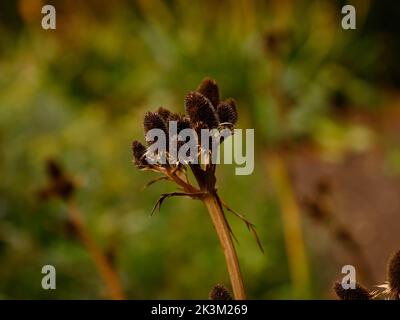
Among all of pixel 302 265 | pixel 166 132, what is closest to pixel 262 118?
pixel 302 265

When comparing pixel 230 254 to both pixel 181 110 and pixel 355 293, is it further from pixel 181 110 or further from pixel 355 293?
pixel 181 110

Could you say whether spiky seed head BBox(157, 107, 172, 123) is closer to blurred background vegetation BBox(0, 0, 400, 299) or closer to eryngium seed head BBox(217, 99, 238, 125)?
eryngium seed head BBox(217, 99, 238, 125)

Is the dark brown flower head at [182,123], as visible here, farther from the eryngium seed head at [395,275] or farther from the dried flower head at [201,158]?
the eryngium seed head at [395,275]

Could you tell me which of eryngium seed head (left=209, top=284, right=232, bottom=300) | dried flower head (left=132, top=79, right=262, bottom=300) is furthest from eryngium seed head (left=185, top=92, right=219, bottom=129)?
eryngium seed head (left=209, top=284, right=232, bottom=300)

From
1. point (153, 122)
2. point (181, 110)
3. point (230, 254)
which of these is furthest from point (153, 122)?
point (181, 110)

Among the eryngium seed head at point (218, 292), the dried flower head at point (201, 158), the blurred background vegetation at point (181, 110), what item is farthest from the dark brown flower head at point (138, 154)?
the blurred background vegetation at point (181, 110)
